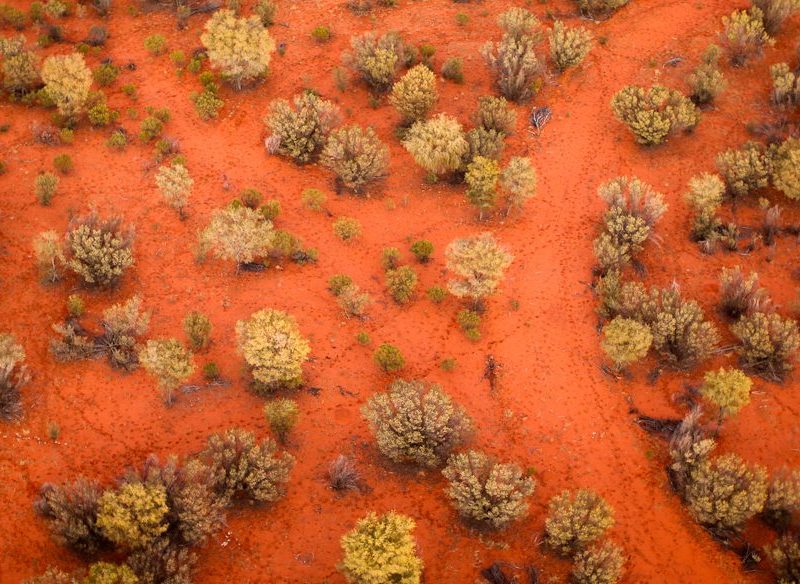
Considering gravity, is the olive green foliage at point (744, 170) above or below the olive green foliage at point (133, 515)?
above

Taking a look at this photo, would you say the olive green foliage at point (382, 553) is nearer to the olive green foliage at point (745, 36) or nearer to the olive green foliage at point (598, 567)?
the olive green foliage at point (598, 567)

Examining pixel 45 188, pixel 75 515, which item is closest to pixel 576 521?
pixel 75 515

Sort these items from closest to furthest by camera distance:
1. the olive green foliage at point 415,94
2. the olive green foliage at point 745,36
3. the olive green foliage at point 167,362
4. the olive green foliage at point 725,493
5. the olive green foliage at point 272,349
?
the olive green foliage at point 725,493, the olive green foliage at point 167,362, the olive green foliage at point 272,349, the olive green foliage at point 415,94, the olive green foliage at point 745,36

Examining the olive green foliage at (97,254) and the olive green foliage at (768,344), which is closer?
the olive green foliage at (768,344)

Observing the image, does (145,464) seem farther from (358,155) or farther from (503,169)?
(503,169)

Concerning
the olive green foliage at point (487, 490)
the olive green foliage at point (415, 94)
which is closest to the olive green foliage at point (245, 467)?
the olive green foliage at point (487, 490)

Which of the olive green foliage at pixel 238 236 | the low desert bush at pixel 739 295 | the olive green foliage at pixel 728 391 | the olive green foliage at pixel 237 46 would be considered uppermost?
the olive green foliage at pixel 237 46
